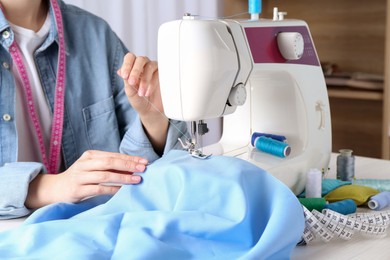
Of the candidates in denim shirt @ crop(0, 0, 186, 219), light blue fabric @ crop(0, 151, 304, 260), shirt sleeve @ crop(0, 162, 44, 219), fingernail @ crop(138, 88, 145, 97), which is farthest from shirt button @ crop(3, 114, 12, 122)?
light blue fabric @ crop(0, 151, 304, 260)

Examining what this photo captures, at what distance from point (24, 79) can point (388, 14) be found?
1.66 metres

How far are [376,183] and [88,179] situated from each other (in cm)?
62

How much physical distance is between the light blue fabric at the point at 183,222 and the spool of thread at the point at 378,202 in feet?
0.91

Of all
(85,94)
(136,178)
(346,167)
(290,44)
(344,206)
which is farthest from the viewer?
(85,94)

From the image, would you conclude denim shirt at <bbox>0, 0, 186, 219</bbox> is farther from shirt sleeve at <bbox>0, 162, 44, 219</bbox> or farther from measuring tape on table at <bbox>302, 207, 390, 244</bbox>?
measuring tape on table at <bbox>302, 207, 390, 244</bbox>

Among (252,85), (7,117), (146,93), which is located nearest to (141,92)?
(146,93)

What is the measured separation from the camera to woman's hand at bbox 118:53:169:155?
1.37 meters

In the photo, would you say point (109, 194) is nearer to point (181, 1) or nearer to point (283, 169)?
point (283, 169)

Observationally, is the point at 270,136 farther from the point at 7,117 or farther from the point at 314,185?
the point at 7,117

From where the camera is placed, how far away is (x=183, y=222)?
3.35 feet

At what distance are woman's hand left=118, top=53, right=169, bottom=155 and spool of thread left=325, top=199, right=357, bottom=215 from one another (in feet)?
1.53

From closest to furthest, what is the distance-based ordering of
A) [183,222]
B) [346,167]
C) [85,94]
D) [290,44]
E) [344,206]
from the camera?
1. [183,222]
2. [344,206]
3. [290,44]
4. [346,167]
5. [85,94]

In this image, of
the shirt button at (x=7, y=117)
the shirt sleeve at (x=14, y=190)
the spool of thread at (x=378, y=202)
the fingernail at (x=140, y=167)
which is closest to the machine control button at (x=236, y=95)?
the fingernail at (x=140, y=167)

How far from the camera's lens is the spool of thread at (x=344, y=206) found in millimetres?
1228
